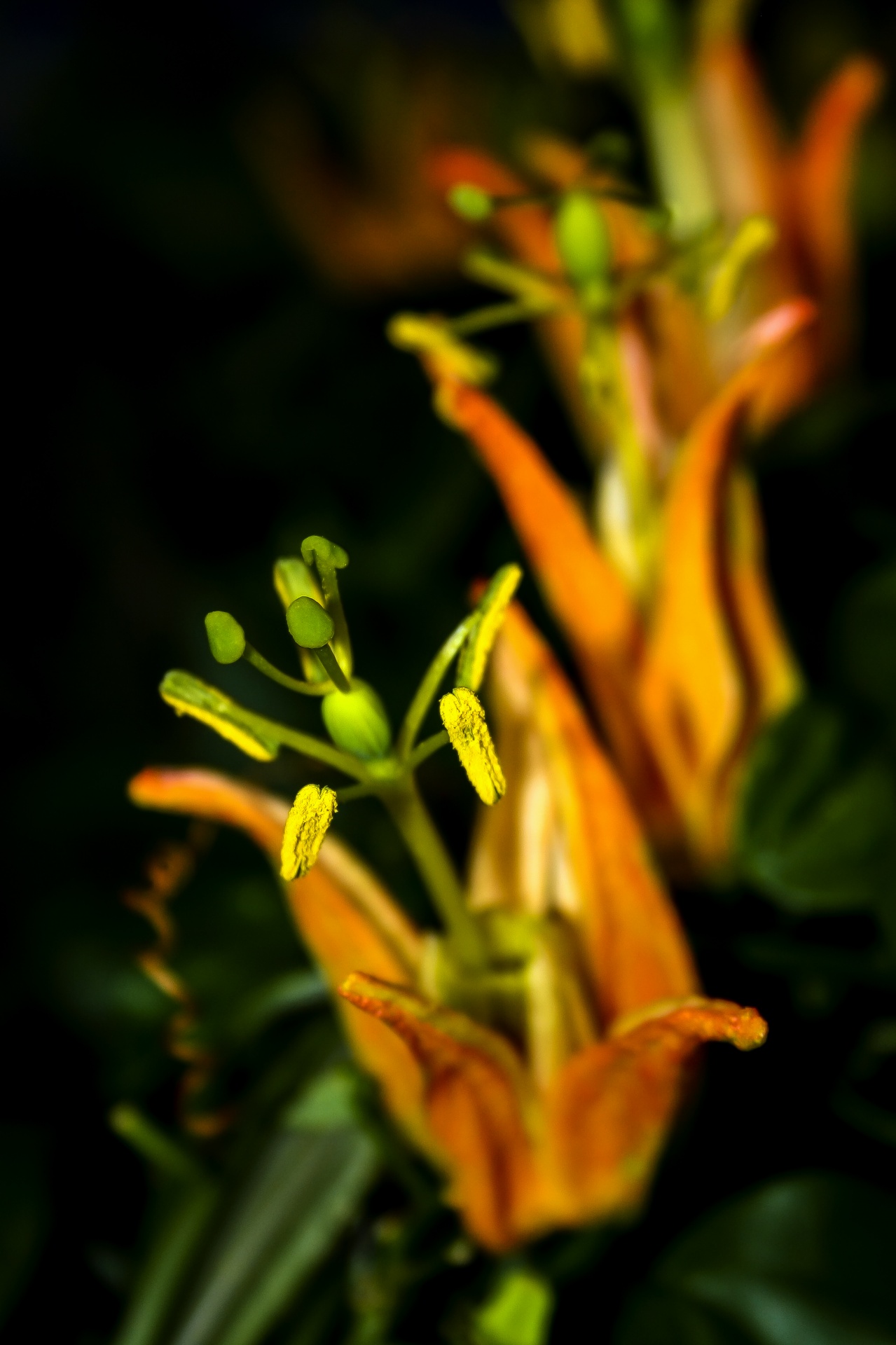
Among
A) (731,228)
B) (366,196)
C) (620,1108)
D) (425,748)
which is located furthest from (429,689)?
(366,196)

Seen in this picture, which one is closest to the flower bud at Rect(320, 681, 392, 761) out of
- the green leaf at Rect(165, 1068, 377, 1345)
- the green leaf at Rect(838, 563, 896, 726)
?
the green leaf at Rect(165, 1068, 377, 1345)

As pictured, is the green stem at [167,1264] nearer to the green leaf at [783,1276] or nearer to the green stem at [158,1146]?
the green stem at [158,1146]

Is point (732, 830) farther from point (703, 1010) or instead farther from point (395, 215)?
point (395, 215)

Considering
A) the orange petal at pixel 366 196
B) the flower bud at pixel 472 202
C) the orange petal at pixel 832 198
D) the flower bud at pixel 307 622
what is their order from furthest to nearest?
the orange petal at pixel 366 196 < the orange petal at pixel 832 198 < the flower bud at pixel 472 202 < the flower bud at pixel 307 622

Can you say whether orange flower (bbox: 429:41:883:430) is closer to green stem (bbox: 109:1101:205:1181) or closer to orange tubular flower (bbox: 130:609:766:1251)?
orange tubular flower (bbox: 130:609:766:1251)

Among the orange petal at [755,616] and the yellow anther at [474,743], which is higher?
the yellow anther at [474,743]

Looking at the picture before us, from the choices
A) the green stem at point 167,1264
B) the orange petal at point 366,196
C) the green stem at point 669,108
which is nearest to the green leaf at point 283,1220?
the green stem at point 167,1264
